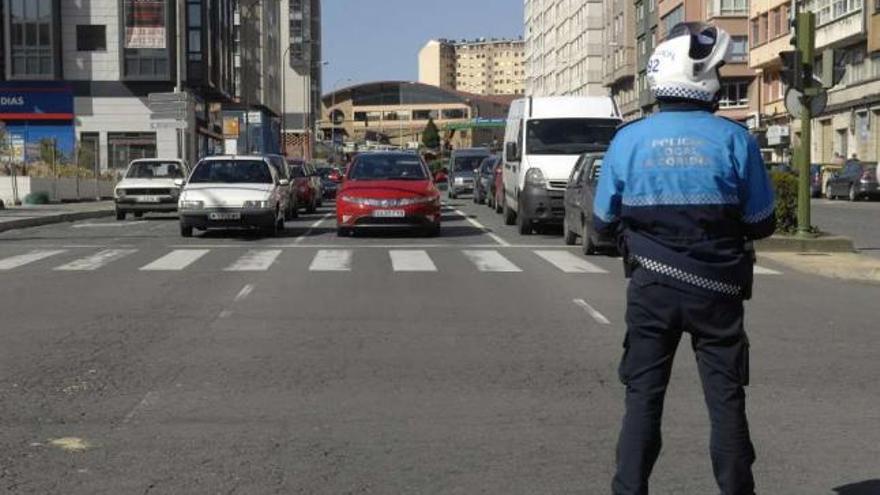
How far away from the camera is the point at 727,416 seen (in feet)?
13.0

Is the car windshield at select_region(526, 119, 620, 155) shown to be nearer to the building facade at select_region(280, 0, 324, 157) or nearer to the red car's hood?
the red car's hood

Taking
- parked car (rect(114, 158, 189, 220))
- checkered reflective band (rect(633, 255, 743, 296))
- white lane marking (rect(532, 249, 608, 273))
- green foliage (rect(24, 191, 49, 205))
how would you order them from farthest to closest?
green foliage (rect(24, 191, 49, 205)), parked car (rect(114, 158, 189, 220)), white lane marking (rect(532, 249, 608, 273)), checkered reflective band (rect(633, 255, 743, 296))

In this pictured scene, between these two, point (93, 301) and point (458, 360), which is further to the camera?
point (93, 301)

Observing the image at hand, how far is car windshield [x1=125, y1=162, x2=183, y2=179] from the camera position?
29.0m

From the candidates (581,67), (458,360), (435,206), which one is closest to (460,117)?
(581,67)

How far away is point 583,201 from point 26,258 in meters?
8.35

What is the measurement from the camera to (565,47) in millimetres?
124625

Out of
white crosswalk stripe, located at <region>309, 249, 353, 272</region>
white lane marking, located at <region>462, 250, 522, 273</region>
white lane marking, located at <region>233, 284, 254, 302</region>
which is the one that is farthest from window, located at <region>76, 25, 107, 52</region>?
white lane marking, located at <region>233, 284, 254, 302</region>

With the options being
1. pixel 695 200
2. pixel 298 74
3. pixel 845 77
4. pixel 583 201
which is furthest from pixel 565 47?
pixel 695 200

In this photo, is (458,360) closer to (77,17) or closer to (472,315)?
(472,315)

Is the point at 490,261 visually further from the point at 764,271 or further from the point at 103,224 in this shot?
the point at 103,224

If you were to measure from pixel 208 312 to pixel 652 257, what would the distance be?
7.33 meters

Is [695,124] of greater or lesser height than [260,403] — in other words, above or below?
above

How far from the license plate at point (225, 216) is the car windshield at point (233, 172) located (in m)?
1.13
